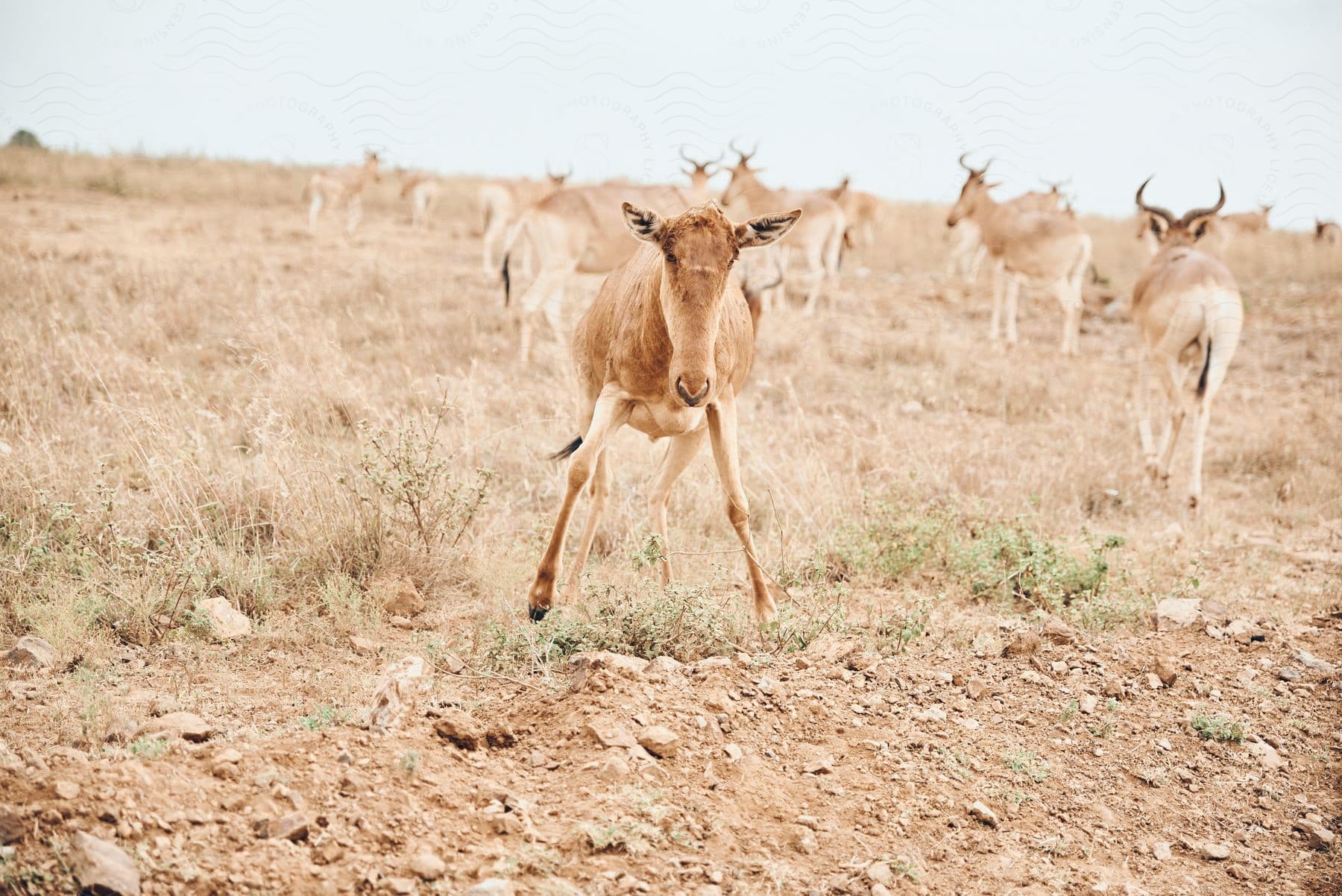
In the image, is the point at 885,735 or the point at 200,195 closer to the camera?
the point at 885,735

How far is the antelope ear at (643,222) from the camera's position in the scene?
5004 mm

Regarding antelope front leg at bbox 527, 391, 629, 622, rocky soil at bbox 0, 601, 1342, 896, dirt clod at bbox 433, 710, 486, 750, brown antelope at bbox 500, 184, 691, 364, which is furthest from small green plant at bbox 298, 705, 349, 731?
brown antelope at bbox 500, 184, 691, 364

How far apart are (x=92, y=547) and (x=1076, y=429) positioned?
8.95 meters

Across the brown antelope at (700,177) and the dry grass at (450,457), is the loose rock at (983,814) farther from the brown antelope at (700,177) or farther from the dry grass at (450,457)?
the brown antelope at (700,177)


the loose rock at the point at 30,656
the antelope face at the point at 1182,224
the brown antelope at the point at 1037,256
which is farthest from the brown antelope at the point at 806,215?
the loose rock at the point at 30,656

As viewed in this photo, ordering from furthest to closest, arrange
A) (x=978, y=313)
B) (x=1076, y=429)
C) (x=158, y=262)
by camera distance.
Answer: (x=978, y=313) < (x=158, y=262) < (x=1076, y=429)

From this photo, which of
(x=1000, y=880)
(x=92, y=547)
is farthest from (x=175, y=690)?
(x=1000, y=880)

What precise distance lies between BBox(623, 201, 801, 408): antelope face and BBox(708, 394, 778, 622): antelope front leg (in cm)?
56

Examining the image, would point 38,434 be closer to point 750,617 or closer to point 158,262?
point 750,617

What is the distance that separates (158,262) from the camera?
1478 centimetres

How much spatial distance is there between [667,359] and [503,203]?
18282mm

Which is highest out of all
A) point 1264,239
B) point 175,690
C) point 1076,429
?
point 1264,239

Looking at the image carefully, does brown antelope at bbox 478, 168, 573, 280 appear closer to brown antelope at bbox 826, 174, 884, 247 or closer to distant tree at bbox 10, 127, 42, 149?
brown antelope at bbox 826, 174, 884, 247

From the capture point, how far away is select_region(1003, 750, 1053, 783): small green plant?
411cm
